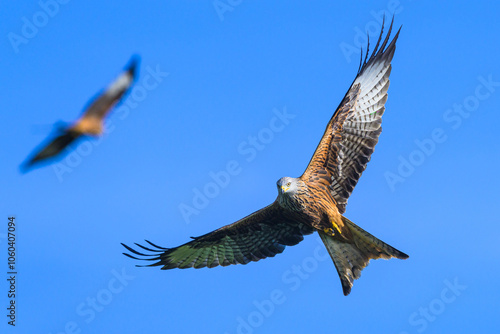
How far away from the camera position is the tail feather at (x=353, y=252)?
40.6 ft

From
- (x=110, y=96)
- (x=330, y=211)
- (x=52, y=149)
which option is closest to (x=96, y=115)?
(x=110, y=96)

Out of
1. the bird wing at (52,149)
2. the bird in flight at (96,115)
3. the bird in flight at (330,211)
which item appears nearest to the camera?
the bird in flight at (96,115)

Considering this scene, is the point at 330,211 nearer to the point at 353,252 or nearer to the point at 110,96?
the point at 353,252

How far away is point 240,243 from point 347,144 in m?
2.47

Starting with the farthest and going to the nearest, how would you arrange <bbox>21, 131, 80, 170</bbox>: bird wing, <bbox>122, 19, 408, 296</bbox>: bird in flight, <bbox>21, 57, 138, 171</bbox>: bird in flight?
<bbox>122, 19, 408, 296</bbox>: bird in flight < <bbox>21, 131, 80, 170</bbox>: bird wing < <bbox>21, 57, 138, 171</bbox>: bird in flight

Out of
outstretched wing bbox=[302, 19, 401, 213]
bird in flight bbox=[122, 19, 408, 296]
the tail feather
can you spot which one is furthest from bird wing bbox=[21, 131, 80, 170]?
the tail feather

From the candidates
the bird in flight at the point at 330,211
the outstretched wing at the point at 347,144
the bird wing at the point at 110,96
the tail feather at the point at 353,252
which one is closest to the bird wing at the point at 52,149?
the bird wing at the point at 110,96

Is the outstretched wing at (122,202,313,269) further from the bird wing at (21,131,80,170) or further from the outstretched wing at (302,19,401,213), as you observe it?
the bird wing at (21,131,80,170)

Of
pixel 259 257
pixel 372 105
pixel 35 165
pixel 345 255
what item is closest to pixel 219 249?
pixel 259 257

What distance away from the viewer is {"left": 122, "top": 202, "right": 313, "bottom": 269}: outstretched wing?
13211 millimetres

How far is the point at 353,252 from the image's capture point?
1259 cm

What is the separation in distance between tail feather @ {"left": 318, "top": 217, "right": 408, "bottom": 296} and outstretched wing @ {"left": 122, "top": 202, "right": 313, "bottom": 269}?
70 cm

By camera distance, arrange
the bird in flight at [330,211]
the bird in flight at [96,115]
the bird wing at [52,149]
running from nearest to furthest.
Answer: the bird in flight at [96,115], the bird wing at [52,149], the bird in flight at [330,211]

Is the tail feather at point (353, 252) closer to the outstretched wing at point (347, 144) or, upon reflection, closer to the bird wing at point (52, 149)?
the outstretched wing at point (347, 144)
